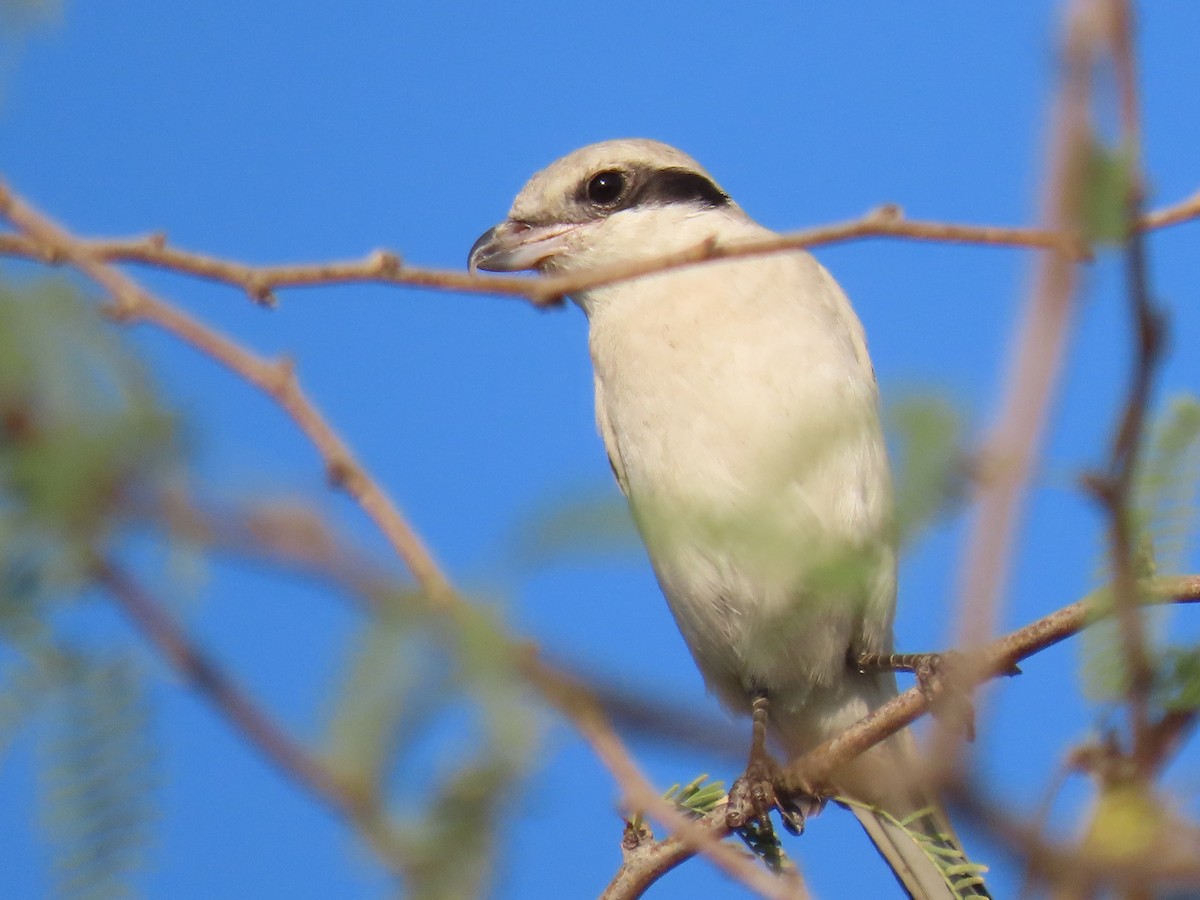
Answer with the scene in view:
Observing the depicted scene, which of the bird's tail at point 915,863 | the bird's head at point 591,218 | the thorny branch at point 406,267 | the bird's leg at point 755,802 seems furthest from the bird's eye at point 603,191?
the thorny branch at point 406,267

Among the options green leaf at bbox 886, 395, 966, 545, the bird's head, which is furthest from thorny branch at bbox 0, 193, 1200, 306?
the bird's head

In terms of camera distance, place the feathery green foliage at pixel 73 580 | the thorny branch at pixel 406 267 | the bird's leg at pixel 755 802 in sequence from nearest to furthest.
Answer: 1. the feathery green foliage at pixel 73 580
2. the thorny branch at pixel 406 267
3. the bird's leg at pixel 755 802

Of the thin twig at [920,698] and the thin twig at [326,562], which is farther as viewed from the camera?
the thin twig at [920,698]

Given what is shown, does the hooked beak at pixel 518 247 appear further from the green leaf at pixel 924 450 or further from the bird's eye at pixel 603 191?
the green leaf at pixel 924 450

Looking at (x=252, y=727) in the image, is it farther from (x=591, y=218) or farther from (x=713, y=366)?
(x=591, y=218)

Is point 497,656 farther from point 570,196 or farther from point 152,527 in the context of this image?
point 570,196

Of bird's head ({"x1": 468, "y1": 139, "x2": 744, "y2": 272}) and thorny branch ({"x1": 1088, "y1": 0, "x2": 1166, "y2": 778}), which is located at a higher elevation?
bird's head ({"x1": 468, "y1": 139, "x2": 744, "y2": 272})

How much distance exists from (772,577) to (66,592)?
39cm

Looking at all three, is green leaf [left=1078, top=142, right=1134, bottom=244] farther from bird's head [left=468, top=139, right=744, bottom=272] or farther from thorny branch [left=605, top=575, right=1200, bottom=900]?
bird's head [left=468, top=139, right=744, bottom=272]

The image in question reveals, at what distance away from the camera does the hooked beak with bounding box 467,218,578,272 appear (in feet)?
10.1

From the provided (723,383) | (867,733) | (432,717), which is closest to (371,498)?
(432,717)

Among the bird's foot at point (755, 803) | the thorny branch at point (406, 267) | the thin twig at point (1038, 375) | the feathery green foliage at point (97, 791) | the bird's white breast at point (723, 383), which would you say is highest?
the bird's white breast at point (723, 383)

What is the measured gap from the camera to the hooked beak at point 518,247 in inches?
122

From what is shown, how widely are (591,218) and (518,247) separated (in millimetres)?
177
